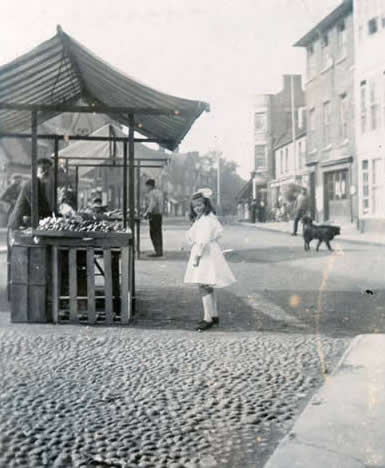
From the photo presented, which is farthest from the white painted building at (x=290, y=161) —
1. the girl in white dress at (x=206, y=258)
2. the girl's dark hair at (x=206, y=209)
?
the girl in white dress at (x=206, y=258)

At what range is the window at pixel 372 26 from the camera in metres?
22.8

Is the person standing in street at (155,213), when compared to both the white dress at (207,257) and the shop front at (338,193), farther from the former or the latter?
the shop front at (338,193)

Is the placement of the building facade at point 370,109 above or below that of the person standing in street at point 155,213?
above

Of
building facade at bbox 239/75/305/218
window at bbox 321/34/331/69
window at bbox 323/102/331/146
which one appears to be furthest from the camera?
building facade at bbox 239/75/305/218

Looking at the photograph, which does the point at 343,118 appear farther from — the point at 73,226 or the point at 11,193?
the point at 73,226

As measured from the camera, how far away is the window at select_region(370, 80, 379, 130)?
23453 millimetres

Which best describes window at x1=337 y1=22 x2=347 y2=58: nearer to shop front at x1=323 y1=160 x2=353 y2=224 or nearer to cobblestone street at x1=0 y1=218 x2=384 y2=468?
shop front at x1=323 y1=160 x2=353 y2=224

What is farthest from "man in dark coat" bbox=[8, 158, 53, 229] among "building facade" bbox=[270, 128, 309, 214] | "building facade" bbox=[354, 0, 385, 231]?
"building facade" bbox=[270, 128, 309, 214]

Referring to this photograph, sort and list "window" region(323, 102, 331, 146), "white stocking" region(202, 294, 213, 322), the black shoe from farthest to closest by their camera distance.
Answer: "window" region(323, 102, 331, 146) → "white stocking" region(202, 294, 213, 322) → the black shoe

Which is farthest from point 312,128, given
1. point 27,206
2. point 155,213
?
point 27,206

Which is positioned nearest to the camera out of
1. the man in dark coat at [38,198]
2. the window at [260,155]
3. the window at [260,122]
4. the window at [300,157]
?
the man in dark coat at [38,198]

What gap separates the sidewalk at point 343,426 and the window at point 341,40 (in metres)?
24.3

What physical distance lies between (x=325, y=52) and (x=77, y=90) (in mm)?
22046

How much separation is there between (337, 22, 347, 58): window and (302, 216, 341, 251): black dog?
1260cm
